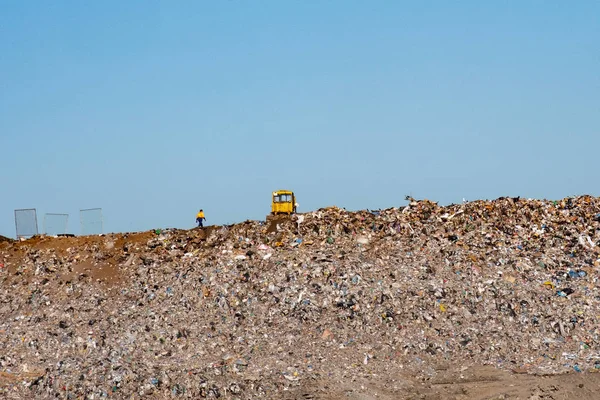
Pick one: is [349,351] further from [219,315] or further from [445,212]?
[445,212]

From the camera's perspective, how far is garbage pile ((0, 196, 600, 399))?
12.7 metres

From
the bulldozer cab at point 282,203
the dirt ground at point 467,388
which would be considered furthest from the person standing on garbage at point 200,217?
the dirt ground at point 467,388

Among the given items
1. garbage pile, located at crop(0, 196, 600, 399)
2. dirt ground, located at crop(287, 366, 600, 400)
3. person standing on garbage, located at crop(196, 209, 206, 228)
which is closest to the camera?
dirt ground, located at crop(287, 366, 600, 400)

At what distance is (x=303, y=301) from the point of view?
1499 centimetres

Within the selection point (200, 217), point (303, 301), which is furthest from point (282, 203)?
point (303, 301)

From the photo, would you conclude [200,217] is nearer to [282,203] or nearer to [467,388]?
[282,203]

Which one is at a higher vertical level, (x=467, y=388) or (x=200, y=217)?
(x=200, y=217)

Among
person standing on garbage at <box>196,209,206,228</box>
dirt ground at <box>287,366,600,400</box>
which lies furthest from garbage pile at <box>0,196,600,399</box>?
person standing on garbage at <box>196,209,206,228</box>

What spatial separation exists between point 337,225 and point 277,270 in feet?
8.03

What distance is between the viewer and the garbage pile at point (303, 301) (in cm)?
1270

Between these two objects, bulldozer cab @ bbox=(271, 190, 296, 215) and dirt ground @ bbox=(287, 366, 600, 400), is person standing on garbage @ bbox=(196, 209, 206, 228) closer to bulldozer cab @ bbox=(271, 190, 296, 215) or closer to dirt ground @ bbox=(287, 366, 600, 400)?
bulldozer cab @ bbox=(271, 190, 296, 215)

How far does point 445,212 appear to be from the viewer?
18.6 m

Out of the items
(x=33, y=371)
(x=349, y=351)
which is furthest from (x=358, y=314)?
(x=33, y=371)

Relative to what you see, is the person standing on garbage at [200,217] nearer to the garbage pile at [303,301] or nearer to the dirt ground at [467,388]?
the garbage pile at [303,301]
